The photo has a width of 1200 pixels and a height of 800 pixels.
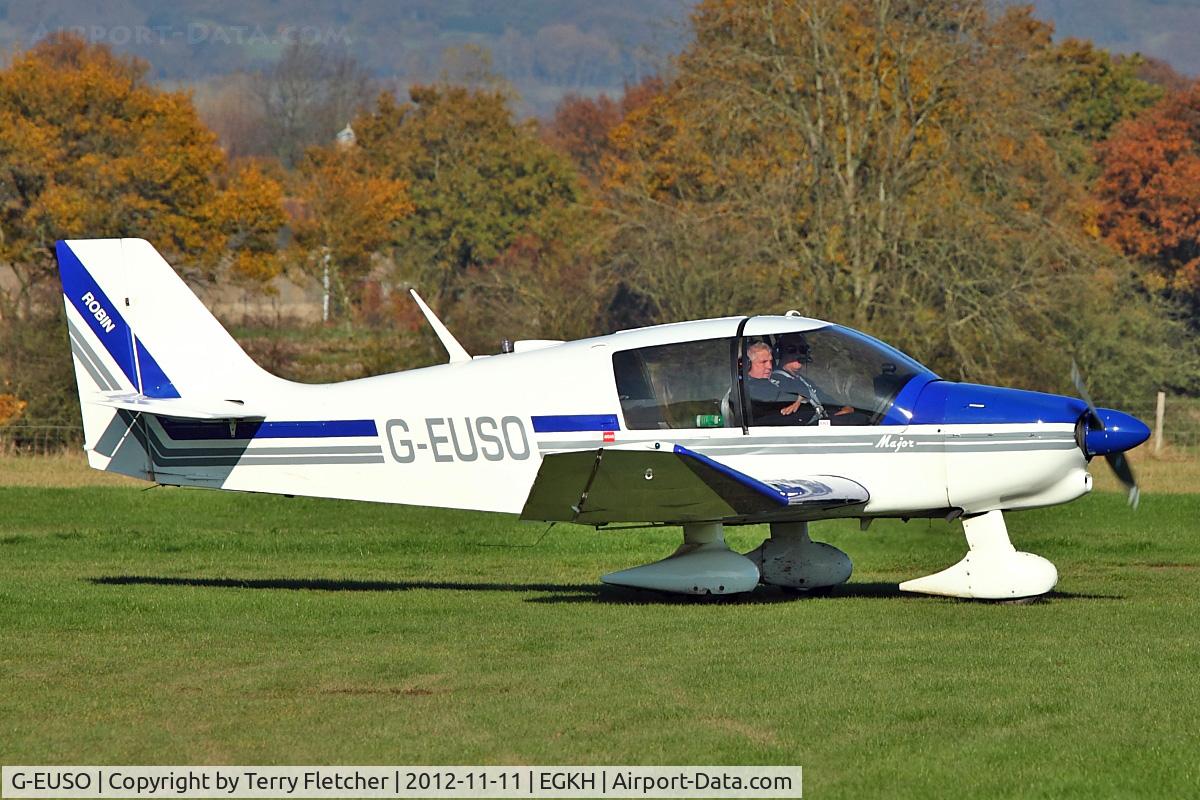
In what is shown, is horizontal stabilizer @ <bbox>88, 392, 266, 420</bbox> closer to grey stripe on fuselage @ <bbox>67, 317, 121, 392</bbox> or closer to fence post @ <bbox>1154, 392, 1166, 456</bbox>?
grey stripe on fuselage @ <bbox>67, 317, 121, 392</bbox>

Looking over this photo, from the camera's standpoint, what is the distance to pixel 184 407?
13180 millimetres

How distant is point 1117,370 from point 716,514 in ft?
97.0

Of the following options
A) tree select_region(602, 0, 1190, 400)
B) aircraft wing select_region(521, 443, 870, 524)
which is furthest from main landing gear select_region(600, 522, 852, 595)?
tree select_region(602, 0, 1190, 400)

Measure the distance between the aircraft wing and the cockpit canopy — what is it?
0.53 metres

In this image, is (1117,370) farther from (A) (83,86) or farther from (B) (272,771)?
(B) (272,771)

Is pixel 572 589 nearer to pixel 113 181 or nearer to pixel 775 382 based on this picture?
pixel 775 382

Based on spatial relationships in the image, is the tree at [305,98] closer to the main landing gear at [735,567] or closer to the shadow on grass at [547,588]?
the shadow on grass at [547,588]

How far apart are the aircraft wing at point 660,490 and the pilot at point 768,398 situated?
0.47 m

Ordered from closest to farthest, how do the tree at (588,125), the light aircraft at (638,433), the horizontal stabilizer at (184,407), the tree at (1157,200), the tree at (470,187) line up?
the light aircraft at (638,433) < the horizontal stabilizer at (184,407) < the tree at (1157,200) < the tree at (470,187) < the tree at (588,125)

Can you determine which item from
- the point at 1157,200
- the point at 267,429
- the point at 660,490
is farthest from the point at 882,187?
the point at 1157,200

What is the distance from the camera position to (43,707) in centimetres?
857

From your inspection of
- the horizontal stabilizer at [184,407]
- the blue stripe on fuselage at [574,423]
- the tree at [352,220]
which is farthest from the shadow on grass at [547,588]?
the tree at [352,220]

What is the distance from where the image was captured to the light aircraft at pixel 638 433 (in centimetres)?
1198

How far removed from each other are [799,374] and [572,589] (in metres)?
2.94
